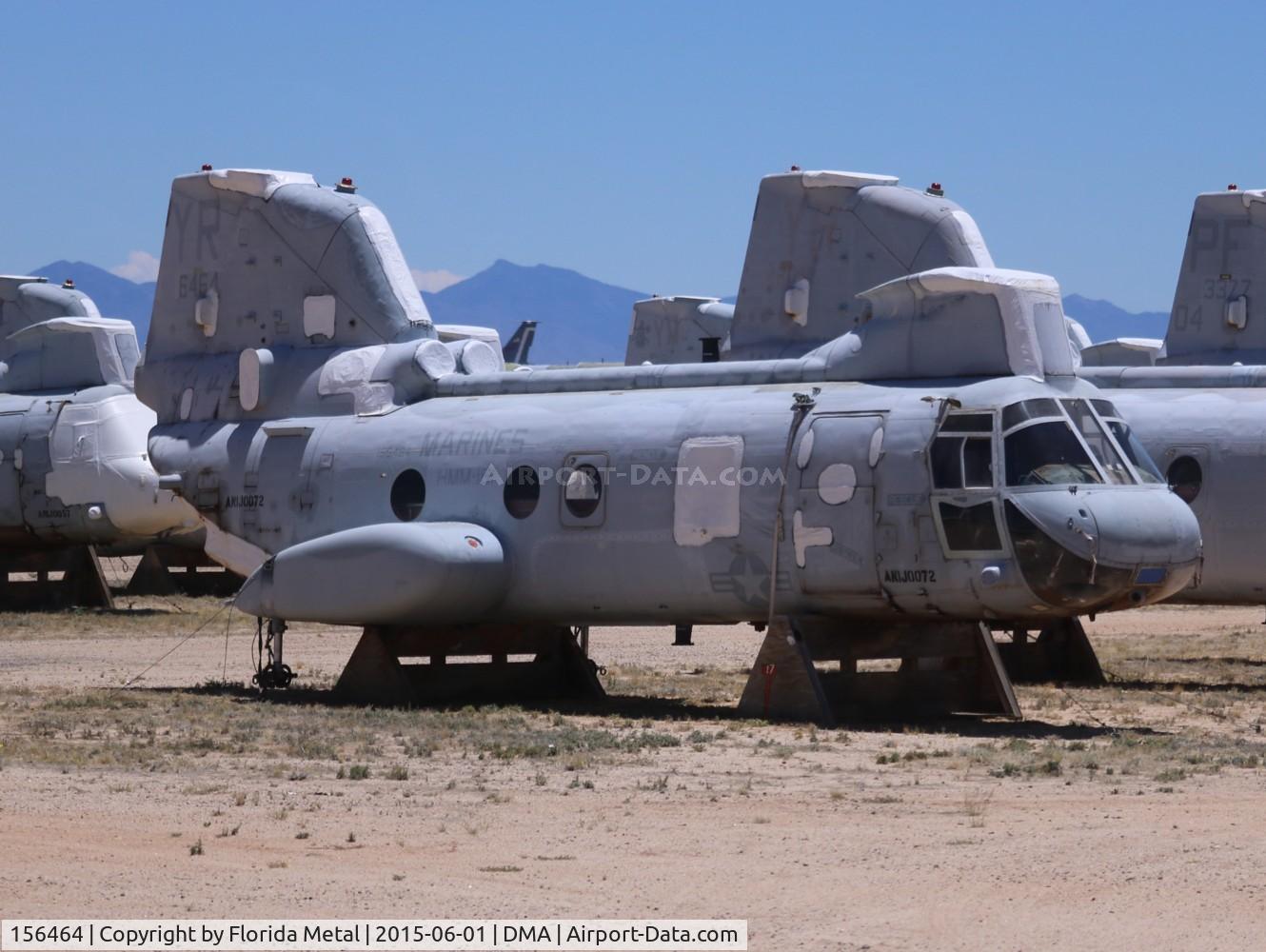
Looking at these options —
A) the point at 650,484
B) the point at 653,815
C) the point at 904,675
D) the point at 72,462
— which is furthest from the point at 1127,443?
the point at 72,462

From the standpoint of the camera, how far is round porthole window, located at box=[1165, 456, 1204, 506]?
2164 cm

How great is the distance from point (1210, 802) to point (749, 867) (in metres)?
3.66

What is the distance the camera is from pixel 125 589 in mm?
36062

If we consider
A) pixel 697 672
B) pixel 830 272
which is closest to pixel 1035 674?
pixel 697 672

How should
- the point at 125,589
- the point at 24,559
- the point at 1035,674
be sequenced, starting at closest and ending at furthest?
the point at 1035,674, the point at 24,559, the point at 125,589

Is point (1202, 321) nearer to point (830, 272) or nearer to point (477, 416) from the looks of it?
point (830, 272)

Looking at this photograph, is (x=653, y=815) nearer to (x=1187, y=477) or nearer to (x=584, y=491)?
(x=584, y=491)

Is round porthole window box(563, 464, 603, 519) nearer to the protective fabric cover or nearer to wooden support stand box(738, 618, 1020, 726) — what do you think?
wooden support stand box(738, 618, 1020, 726)

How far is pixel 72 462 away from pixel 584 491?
1501 cm

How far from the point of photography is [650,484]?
672 inches

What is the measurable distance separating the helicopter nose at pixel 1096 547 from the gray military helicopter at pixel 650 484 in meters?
0.02

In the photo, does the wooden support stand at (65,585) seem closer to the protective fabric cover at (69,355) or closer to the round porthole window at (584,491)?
the protective fabric cover at (69,355)
